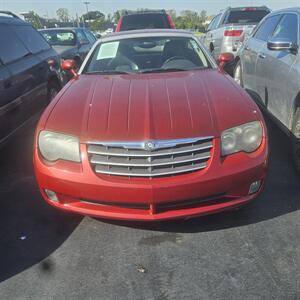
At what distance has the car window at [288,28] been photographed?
461cm

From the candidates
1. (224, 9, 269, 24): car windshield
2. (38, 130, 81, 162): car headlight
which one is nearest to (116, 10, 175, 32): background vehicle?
(224, 9, 269, 24): car windshield

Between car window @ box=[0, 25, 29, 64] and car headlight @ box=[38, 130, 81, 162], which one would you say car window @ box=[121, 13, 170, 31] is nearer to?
car window @ box=[0, 25, 29, 64]

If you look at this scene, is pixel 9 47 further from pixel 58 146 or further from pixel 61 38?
pixel 61 38

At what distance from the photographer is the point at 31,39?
6.12 metres

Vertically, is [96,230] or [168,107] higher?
[168,107]

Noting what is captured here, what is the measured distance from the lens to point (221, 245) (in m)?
3.07

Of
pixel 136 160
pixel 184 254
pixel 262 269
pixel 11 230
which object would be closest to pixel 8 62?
pixel 11 230

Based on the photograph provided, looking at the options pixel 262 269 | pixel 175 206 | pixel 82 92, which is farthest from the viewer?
pixel 82 92

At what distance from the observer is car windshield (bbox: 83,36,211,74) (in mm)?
4469

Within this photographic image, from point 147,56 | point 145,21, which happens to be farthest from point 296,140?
point 145,21

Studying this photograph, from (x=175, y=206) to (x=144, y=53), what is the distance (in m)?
2.28

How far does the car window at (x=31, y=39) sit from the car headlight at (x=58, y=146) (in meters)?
3.07

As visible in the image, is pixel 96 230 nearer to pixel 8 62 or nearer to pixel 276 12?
pixel 8 62

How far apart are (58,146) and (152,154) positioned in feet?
2.35
